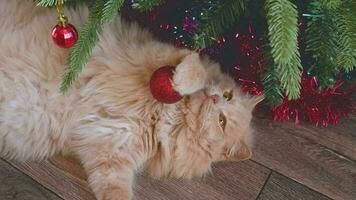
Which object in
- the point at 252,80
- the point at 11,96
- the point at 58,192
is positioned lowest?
the point at 58,192

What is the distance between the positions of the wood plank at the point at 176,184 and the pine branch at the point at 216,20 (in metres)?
0.41

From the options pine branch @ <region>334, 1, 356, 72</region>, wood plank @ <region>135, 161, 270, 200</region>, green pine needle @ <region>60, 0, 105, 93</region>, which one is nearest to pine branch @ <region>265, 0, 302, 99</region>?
pine branch @ <region>334, 1, 356, 72</region>

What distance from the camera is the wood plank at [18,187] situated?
1114mm

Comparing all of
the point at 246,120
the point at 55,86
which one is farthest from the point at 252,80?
the point at 55,86

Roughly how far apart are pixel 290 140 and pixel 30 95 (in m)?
0.79

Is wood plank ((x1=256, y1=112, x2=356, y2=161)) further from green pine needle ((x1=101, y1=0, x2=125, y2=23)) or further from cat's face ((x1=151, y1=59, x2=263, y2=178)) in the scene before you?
green pine needle ((x1=101, y1=0, x2=125, y2=23))

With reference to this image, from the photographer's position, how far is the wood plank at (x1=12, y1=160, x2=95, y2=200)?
112 centimetres

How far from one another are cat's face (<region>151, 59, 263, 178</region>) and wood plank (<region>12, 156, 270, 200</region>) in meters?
0.04

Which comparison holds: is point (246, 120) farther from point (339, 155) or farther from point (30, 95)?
point (30, 95)

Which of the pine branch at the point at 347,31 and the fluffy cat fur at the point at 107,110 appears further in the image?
the fluffy cat fur at the point at 107,110

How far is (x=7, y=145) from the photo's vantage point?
3.69 feet

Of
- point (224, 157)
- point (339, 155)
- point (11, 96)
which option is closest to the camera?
point (11, 96)

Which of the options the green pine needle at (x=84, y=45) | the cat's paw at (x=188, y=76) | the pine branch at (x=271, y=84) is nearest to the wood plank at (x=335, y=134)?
the pine branch at (x=271, y=84)

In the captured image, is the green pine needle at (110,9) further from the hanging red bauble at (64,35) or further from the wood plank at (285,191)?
the wood plank at (285,191)
